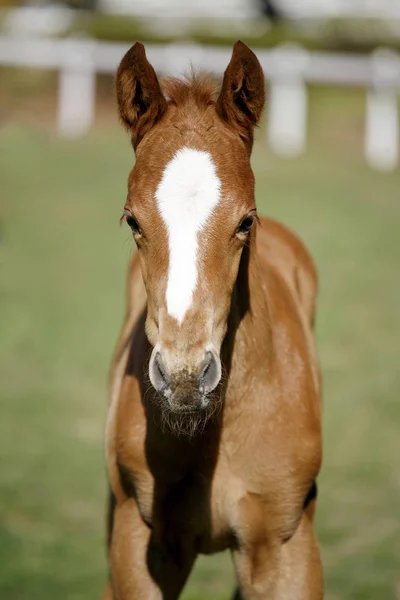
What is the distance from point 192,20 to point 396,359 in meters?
14.9

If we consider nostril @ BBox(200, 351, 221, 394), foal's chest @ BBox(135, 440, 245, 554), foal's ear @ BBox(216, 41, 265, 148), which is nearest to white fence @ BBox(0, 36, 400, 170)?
foal's ear @ BBox(216, 41, 265, 148)

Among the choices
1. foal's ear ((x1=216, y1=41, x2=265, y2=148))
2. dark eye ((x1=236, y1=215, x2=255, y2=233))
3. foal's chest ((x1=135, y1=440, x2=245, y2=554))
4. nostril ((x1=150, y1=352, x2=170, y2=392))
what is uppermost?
foal's ear ((x1=216, y1=41, x2=265, y2=148))

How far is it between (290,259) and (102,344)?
5187 millimetres

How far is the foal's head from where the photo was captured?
10.0 feet

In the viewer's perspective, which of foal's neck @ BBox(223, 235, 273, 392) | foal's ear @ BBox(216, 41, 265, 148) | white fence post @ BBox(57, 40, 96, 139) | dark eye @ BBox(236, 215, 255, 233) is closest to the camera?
dark eye @ BBox(236, 215, 255, 233)

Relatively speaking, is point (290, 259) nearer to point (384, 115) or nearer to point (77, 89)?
point (384, 115)

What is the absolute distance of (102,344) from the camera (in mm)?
10016

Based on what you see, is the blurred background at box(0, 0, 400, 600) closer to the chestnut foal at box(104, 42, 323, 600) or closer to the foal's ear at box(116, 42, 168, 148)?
the chestnut foal at box(104, 42, 323, 600)

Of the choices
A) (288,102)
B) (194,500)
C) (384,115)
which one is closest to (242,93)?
(194,500)

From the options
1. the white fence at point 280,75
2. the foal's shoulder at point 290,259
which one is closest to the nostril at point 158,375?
the foal's shoulder at point 290,259

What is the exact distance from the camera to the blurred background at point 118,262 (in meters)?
6.18

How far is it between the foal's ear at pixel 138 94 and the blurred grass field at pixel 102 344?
636 mm

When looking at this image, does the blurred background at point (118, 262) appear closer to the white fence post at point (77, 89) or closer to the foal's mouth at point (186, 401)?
the white fence post at point (77, 89)

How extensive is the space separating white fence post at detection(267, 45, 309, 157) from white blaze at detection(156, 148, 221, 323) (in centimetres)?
1237
